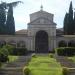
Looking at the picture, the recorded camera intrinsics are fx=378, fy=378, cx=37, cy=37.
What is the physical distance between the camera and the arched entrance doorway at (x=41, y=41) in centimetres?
6931

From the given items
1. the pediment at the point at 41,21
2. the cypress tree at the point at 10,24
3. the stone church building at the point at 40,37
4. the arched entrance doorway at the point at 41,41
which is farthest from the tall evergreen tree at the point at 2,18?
the arched entrance doorway at the point at 41,41

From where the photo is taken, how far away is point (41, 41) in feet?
229

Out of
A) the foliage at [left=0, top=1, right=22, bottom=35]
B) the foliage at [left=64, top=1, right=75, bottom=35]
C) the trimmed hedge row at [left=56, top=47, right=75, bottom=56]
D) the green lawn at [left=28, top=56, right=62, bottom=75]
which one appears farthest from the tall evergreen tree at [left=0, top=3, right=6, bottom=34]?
the green lawn at [left=28, top=56, right=62, bottom=75]

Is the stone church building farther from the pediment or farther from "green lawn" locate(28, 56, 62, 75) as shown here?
"green lawn" locate(28, 56, 62, 75)

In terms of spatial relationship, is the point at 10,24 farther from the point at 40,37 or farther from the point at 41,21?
the point at 41,21

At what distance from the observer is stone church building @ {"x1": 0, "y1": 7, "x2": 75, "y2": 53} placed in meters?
68.2

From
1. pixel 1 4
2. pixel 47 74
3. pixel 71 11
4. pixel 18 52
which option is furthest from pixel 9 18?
pixel 47 74

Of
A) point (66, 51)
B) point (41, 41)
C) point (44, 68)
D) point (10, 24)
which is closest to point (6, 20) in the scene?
point (10, 24)

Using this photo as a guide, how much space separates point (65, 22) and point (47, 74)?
53.6m

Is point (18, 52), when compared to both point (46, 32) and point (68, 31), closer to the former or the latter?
point (46, 32)

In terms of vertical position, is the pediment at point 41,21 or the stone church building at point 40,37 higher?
the pediment at point 41,21

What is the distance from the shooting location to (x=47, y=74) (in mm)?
23609

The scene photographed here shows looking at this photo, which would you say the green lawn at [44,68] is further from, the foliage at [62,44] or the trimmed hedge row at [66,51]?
the foliage at [62,44]

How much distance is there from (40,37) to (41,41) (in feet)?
2.50
